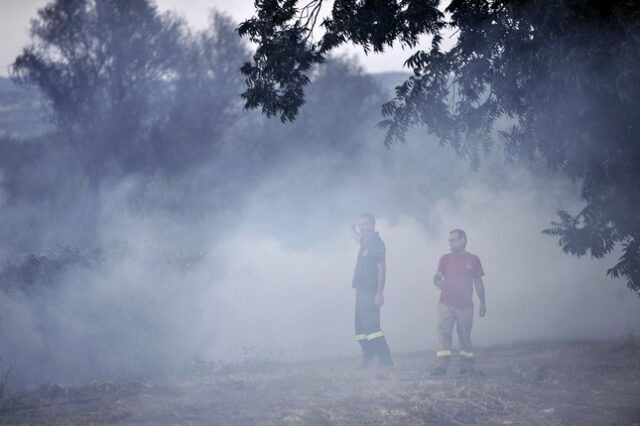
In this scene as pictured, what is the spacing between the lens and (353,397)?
26.6ft

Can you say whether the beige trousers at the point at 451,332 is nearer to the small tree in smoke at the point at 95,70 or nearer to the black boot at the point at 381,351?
the black boot at the point at 381,351

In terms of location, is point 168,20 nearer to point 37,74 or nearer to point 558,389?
point 37,74

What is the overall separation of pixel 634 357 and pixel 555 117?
4451 millimetres

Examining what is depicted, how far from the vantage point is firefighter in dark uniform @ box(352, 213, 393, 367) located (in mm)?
10500

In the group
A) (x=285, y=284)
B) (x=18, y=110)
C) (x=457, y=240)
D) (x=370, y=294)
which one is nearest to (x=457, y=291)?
(x=457, y=240)

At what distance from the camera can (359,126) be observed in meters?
38.6

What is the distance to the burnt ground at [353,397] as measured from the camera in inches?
285

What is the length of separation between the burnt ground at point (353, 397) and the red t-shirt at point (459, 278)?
92 cm

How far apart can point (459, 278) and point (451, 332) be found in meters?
0.70

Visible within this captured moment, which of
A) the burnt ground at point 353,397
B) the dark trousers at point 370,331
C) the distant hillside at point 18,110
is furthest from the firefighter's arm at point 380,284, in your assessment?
the distant hillside at point 18,110

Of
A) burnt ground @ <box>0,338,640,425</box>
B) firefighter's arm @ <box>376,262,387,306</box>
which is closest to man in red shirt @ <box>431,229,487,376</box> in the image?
burnt ground @ <box>0,338,640,425</box>

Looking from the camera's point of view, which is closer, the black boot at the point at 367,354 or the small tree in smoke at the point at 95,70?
the black boot at the point at 367,354

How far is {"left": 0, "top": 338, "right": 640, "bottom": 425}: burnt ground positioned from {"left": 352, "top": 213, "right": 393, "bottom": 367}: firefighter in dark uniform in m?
0.35

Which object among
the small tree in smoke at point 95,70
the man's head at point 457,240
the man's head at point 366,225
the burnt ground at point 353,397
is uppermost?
the small tree in smoke at point 95,70
